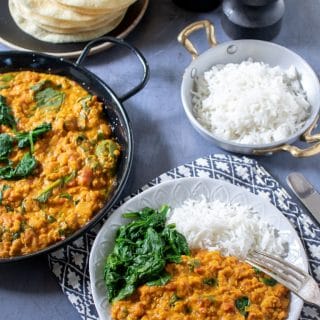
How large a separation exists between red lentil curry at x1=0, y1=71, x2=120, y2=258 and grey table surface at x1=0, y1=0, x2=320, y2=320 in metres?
0.16

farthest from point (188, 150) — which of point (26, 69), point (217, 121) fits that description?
point (26, 69)

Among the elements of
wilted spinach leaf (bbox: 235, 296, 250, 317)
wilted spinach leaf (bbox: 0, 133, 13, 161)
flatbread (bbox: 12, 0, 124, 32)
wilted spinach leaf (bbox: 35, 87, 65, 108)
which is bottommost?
wilted spinach leaf (bbox: 235, 296, 250, 317)

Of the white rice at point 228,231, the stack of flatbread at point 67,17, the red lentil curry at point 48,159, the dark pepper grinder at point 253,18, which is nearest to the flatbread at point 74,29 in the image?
the stack of flatbread at point 67,17

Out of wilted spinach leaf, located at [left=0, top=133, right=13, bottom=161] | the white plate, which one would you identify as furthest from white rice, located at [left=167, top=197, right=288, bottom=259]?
wilted spinach leaf, located at [left=0, top=133, right=13, bottom=161]

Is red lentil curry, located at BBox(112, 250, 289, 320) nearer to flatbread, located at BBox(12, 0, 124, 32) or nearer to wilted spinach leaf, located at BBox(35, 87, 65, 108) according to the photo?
wilted spinach leaf, located at BBox(35, 87, 65, 108)

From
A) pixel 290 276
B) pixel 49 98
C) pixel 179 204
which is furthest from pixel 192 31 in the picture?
pixel 290 276

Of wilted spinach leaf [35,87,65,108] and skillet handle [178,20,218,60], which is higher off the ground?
skillet handle [178,20,218,60]

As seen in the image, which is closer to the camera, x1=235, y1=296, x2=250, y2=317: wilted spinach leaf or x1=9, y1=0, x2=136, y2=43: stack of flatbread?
x1=235, y1=296, x2=250, y2=317: wilted spinach leaf

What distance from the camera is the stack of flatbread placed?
2.59 metres

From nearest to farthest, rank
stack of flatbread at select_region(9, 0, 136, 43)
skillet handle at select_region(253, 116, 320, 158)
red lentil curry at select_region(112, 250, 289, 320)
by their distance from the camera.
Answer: red lentil curry at select_region(112, 250, 289, 320)
skillet handle at select_region(253, 116, 320, 158)
stack of flatbread at select_region(9, 0, 136, 43)

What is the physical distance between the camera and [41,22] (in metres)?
2.71

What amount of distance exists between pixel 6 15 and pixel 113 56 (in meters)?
0.64

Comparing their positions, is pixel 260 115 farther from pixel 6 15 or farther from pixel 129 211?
pixel 6 15

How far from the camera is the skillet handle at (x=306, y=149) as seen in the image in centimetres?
219
